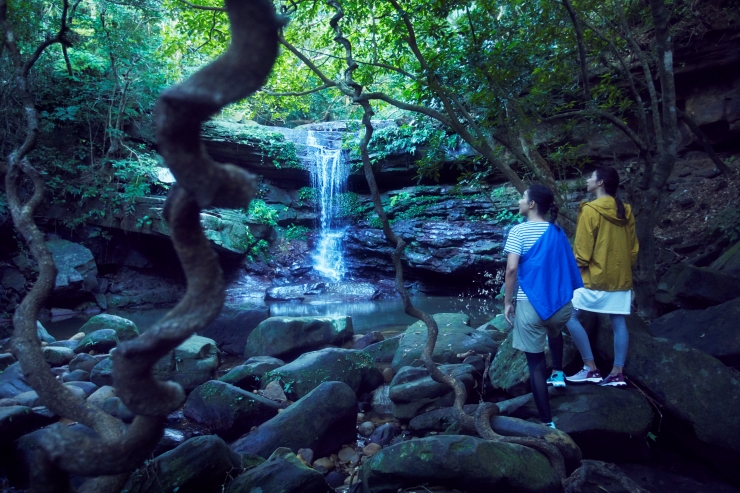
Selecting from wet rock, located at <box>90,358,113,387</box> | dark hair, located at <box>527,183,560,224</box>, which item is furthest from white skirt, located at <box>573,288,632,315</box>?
wet rock, located at <box>90,358,113,387</box>

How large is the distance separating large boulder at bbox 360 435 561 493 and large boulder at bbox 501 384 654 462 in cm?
61

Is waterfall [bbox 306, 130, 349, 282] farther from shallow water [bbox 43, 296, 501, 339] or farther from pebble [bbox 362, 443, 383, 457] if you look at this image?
pebble [bbox 362, 443, 383, 457]

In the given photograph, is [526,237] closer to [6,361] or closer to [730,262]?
[730,262]

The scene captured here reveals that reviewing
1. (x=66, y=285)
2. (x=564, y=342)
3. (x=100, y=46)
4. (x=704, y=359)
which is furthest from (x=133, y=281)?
(x=704, y=359)

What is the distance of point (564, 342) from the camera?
173 inches

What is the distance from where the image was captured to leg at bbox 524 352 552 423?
11.6 feet

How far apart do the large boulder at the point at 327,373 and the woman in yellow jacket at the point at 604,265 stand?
234cm

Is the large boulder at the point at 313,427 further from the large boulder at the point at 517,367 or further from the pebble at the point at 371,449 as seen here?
the large boulder at the point at 517,367

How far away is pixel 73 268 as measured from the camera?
494 inches

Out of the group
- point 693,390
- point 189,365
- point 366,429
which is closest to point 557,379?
point 693,390

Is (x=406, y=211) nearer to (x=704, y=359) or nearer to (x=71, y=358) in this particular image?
(x=71, y=358)

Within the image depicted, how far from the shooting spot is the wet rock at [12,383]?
546 centimetres

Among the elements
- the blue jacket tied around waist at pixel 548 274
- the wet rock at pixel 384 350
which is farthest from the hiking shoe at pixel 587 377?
the wet rock at pixel 384 350

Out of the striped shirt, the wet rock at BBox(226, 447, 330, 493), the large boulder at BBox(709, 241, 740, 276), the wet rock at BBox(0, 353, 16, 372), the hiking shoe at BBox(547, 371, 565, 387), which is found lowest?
the wet rock at BBox(226, 447, 330, 493)
